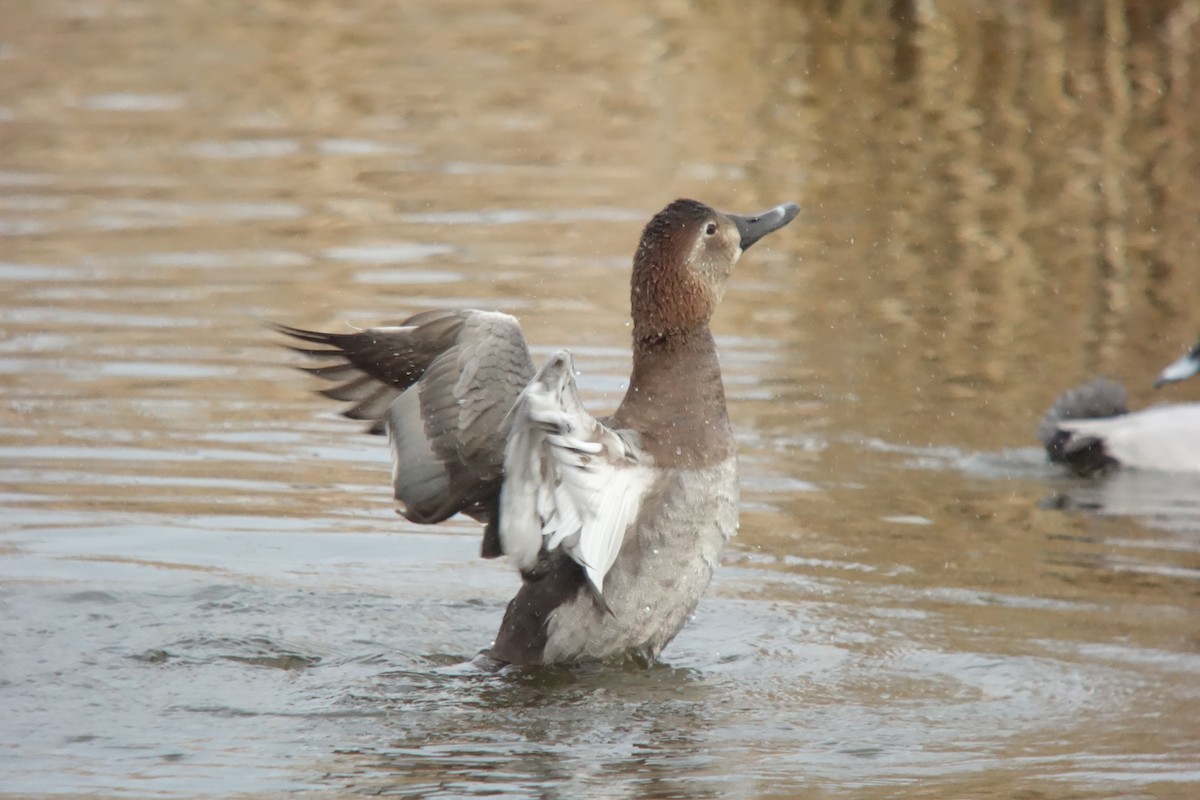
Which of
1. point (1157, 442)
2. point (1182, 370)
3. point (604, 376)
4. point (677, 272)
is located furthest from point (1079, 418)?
point (677, 272)

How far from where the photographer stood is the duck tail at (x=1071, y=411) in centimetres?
923

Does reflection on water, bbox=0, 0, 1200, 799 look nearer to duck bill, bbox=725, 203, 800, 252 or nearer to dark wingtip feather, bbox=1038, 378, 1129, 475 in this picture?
dark wingtip feather, bbox=1038, 378, 1129, 475

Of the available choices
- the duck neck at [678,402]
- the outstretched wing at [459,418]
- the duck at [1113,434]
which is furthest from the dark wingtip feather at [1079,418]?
the outstretched wing at [459,418]

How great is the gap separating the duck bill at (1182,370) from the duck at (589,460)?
149 inches

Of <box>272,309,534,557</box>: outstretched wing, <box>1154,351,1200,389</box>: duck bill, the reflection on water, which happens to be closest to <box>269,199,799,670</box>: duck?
<box>272,309,534,557</box>: outstretched wing

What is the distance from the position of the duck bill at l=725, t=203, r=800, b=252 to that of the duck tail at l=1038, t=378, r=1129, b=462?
268 cm

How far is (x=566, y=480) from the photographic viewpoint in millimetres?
5828

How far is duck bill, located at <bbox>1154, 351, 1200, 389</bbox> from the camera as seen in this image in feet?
31.7

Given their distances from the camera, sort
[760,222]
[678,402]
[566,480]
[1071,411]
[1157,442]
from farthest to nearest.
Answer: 1. [1157,442]
2. [1071,411]
3. [760,222]
4. [678,402]
5. [566,480]

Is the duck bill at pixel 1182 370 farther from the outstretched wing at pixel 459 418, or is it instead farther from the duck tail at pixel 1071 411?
the outstretched wing at pixel 459 418

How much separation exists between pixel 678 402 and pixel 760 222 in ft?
3.08

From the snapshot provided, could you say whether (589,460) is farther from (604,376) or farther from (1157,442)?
(1157,442)

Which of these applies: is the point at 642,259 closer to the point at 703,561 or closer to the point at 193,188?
the point at 703,561

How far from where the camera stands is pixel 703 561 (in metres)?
6.36
